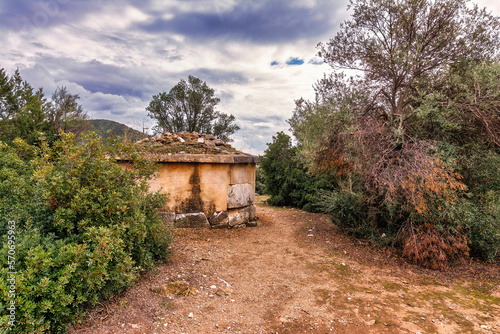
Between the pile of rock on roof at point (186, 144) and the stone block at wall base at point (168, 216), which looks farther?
the pile of rock on roof at point (186, 144)

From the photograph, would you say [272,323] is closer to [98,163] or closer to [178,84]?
[98,163]

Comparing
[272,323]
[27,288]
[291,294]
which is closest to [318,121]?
[291,294]

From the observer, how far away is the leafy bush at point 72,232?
214 centimetres

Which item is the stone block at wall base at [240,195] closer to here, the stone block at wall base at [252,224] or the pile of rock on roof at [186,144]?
the stone block at wall base at [252,224]

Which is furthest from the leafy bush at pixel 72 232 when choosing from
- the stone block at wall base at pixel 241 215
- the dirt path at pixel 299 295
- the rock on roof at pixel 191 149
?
the stone block at wall base at pixel 241 215

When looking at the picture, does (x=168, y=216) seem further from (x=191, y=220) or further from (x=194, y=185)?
(x=194, y=185)

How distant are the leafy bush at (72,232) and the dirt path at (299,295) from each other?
0.34m

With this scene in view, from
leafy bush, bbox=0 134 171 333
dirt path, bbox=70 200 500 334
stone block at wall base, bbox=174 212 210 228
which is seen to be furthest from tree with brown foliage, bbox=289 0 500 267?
leafy bush, bbox=0 134 171 333

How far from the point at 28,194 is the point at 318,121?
5481 millimetres

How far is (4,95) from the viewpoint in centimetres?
1644

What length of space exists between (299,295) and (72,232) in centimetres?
285

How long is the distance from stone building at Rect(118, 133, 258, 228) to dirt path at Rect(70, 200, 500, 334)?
1.98 feet

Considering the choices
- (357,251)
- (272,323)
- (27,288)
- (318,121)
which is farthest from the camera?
(318,121)

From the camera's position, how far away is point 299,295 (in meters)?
3.50
